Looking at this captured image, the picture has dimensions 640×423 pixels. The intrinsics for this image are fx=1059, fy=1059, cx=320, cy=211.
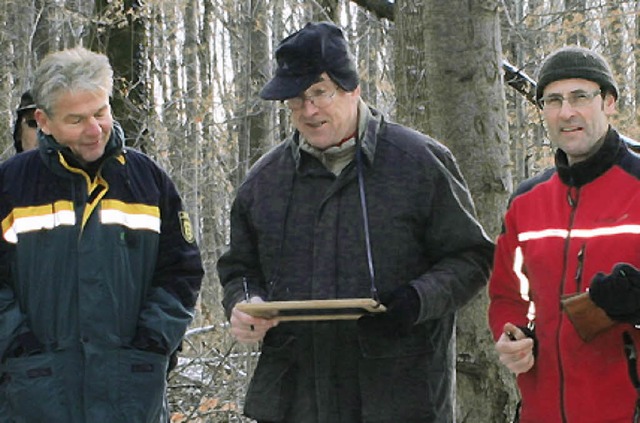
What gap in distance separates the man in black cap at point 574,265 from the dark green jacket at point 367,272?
22 cm

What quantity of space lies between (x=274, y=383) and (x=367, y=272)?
0.54 m

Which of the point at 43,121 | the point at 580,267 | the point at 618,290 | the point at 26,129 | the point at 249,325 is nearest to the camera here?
the point at 618,290

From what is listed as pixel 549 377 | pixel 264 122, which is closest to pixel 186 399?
pixel 549 377

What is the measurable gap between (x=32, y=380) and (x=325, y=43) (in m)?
1.66

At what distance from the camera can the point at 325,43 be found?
156 inches

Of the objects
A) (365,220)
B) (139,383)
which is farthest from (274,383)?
(365,220)

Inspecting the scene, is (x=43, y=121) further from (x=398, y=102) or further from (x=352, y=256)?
(x=398, y=102)

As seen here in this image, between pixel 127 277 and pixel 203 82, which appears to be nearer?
pixel 127 277

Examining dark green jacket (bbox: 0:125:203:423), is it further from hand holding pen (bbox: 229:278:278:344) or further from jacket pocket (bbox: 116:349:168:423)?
hand holding pen (bbox: 229:278:278:344)

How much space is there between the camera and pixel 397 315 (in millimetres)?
3688

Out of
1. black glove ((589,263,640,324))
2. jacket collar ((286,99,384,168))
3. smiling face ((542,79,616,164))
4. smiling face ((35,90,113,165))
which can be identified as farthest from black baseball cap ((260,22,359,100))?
black glove ((589,263,640,324))

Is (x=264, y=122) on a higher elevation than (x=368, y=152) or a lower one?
higher

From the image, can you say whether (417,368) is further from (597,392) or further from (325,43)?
(325,43)

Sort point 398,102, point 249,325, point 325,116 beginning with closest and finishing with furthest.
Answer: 1. point 249,325
2. point 325,116
3. point 398,102
